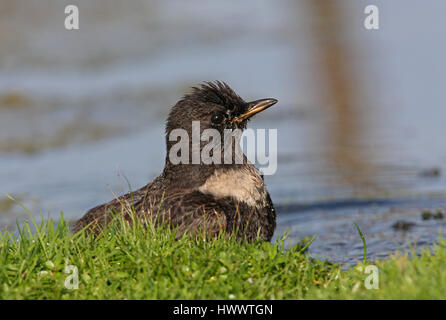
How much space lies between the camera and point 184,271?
5141mm

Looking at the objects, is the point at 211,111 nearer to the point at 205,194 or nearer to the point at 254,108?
the point at 254,108

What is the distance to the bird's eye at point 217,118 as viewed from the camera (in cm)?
675

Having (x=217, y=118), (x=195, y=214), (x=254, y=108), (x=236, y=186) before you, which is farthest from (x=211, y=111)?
(x=195, y=214)

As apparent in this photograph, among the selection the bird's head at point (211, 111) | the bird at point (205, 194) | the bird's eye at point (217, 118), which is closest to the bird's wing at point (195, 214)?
the bird at point (205, 194)

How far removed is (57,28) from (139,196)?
1022 cm

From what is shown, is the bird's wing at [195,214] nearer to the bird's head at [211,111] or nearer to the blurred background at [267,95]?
the bird's head at [211,111]

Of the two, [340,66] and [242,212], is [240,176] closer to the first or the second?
[242,212]

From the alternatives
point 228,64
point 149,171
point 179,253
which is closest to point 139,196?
point 179,253

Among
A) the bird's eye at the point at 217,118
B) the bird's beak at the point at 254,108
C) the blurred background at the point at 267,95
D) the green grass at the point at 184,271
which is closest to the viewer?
the green grass at the point at 184,271

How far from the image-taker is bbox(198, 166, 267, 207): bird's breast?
6402 mm

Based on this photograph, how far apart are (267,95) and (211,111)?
699 cm

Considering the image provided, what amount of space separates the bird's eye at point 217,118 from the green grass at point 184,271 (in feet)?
4.51

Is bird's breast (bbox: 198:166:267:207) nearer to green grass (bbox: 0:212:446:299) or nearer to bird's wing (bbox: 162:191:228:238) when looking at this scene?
bird's wing (bbox: 162:191:228:238)

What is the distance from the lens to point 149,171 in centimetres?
1039
